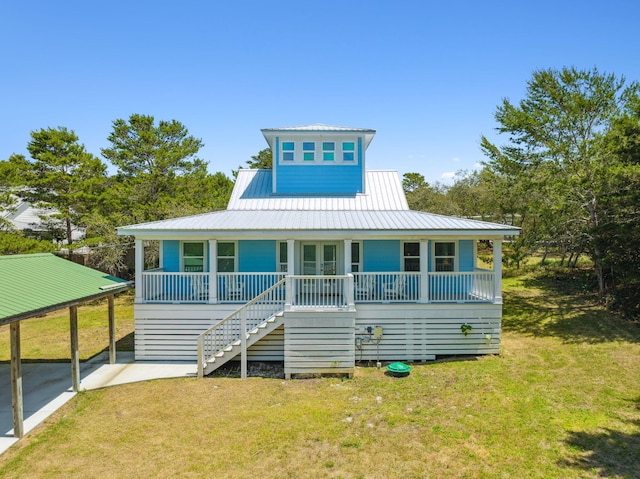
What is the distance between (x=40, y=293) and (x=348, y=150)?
12.1 metres

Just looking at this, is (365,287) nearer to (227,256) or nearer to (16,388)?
(227,256)

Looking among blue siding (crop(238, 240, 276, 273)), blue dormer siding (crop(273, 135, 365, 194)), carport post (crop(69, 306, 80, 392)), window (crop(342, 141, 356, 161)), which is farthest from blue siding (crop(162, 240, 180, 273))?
window (crop(342, 141, 356, 161))

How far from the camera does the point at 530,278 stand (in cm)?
2573

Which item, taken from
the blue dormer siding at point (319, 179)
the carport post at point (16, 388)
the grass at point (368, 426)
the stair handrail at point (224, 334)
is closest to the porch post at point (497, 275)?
the grass at point (368, 426)

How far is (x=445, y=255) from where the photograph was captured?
1360 centimetres

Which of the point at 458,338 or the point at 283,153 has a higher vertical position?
the point at 283,153

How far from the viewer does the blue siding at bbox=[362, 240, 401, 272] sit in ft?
44.5

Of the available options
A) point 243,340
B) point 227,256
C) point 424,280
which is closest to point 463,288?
point 424,280

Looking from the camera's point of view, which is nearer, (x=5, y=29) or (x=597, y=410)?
(x=597, y=410)

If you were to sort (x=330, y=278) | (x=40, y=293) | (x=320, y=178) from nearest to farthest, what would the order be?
(x=40, y=293) → (x=330, y=278) → (x=320, y=178)

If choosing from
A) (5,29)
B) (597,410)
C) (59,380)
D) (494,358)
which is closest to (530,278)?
(494,358)

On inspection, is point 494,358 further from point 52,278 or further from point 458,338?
point 52,278

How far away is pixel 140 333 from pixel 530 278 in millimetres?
24777

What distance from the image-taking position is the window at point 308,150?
16.2 m
